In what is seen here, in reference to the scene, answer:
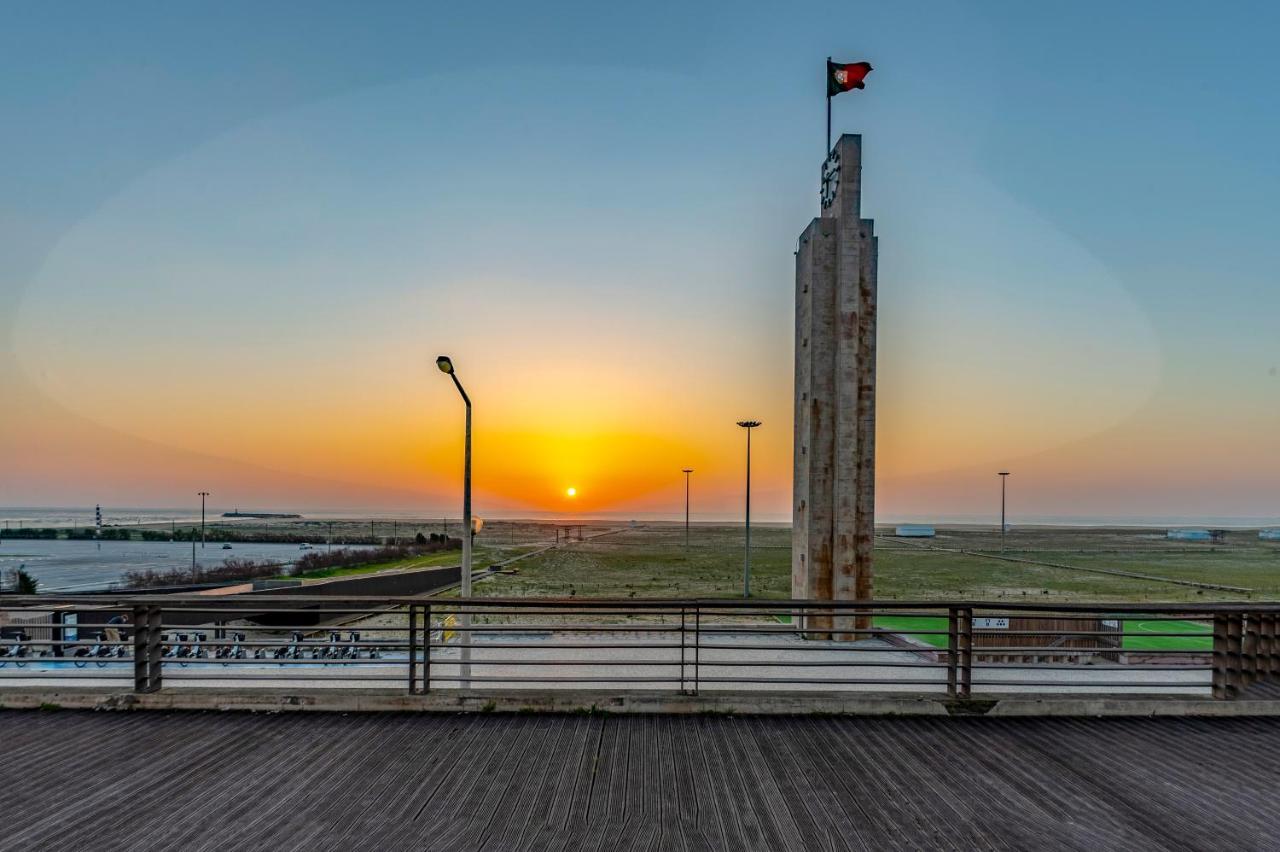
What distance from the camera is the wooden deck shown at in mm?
3389

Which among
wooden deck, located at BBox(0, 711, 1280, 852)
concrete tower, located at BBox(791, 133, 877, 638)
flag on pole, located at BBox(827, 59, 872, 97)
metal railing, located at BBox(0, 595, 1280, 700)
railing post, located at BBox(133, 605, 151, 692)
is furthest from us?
flag on pole, located at BBox(827, 59, 872, 97)

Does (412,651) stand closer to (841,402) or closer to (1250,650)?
(1250,650)

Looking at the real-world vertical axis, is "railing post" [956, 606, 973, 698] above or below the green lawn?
above

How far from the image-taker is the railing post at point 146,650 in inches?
213

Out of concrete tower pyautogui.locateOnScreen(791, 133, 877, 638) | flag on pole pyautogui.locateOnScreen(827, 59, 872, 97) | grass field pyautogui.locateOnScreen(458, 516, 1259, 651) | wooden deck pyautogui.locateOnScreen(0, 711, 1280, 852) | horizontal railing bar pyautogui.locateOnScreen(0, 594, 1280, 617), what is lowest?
grass field pyautogui.locateOnScreen(458, 516, 1259, 651)

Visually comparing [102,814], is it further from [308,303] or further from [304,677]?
[308,303]

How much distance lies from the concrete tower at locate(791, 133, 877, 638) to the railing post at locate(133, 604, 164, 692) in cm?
953

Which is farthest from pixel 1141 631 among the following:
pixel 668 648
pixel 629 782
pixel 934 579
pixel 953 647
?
pixel 629 782

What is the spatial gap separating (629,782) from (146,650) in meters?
4.91

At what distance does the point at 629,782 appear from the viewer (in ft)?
13.3

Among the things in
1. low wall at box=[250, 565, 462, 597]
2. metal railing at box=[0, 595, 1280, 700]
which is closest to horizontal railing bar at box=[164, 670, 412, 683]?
metal railing at box=[0, 595, 1280, 700]

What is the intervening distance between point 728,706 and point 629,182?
43.0ft

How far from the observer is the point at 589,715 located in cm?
528

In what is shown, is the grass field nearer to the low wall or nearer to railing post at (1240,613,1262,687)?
the low wall
